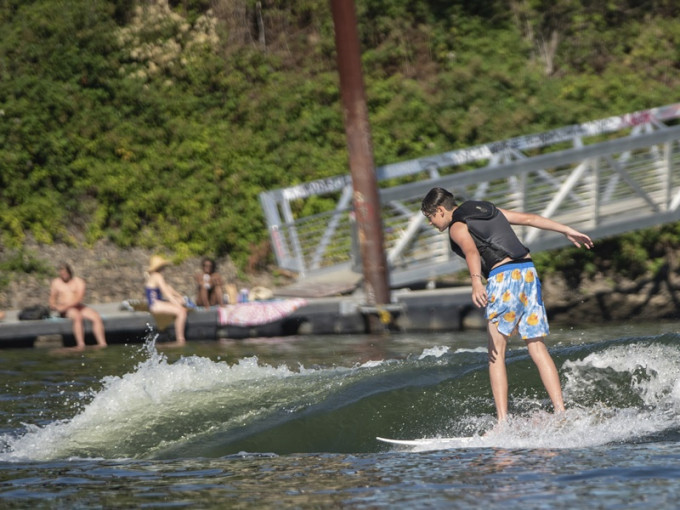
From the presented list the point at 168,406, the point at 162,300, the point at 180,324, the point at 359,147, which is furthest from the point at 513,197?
the point at 168,406

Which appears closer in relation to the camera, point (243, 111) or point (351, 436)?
point (351, 436)

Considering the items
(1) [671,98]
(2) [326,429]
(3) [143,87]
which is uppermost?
(3) [143,87]

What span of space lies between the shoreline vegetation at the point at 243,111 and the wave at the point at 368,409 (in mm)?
8913

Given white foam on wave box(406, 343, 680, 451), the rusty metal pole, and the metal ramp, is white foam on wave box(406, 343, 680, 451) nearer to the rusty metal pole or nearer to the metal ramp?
the rusty metal pole

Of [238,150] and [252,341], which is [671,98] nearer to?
[238,150]

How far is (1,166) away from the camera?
19688 mm

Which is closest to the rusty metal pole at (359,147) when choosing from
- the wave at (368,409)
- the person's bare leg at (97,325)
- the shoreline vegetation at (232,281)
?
the person's bare leg at (97,325)

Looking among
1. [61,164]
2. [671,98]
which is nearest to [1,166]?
[61,164]

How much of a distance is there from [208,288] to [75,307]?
6.20 feet

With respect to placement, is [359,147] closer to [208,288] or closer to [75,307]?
[208,288]

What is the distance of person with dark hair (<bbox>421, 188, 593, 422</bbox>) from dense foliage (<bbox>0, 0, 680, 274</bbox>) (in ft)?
41.3

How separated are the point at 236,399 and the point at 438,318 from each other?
7011 mm

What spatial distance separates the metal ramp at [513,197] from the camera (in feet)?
51.9

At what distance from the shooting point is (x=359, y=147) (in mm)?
15094
